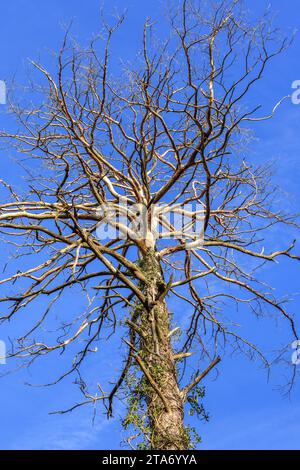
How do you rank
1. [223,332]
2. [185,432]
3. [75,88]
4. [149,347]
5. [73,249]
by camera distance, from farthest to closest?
[223,332], [75,88], [73,249], [149,347], [185,432]

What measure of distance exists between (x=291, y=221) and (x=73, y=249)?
12.9ft

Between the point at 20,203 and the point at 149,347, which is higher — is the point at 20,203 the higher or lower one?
the higher one

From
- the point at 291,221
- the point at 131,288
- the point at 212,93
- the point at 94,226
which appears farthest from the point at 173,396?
the point at 291,221

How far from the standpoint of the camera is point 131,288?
8062 mm


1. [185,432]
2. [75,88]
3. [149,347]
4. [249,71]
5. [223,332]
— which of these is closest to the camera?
[185,432]

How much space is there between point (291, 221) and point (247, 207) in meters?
0.75

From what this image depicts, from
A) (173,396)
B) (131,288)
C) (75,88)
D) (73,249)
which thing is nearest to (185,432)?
(173,396)

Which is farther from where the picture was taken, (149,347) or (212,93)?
(212,93)

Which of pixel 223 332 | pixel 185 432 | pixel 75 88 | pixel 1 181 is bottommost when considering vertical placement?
pixel 185 432

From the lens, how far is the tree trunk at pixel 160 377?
7.10m

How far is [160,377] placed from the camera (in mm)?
7488

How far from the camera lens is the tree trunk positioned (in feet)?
23.3

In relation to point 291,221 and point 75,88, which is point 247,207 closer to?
point 291,221

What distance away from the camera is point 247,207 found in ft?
36.2
